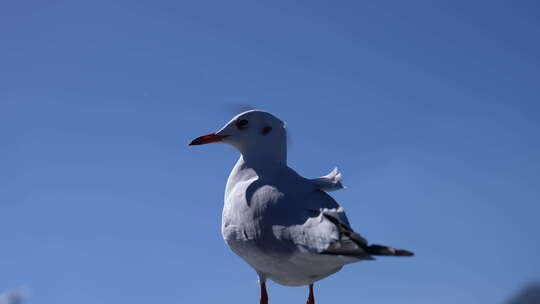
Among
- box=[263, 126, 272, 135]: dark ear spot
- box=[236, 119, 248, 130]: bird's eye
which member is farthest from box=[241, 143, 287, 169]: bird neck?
box=[236, 119, 248, 130]: bird's eye

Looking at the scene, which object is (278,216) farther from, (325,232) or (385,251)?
(385,251)

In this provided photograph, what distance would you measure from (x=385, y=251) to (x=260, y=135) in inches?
126

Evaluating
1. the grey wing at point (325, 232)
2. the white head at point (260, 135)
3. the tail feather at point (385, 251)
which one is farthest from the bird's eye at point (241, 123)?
the tail feather at point (385, 251)

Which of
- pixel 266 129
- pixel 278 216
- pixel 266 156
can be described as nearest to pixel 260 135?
pixel 266 129

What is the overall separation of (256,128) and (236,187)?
85 cm

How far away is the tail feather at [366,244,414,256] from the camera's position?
443 centimetres

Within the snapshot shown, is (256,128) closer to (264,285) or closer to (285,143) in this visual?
(285,143)

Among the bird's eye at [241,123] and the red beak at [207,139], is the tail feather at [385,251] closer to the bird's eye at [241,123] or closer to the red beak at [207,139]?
the bird's eye at [241,123]

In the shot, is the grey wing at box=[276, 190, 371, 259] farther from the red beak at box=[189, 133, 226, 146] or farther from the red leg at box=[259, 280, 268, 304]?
the red beak at box=[189, 133, 226, 146]

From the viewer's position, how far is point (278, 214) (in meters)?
6.16

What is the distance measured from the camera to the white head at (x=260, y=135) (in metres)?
7.42

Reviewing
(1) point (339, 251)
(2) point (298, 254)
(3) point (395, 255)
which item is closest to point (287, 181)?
(2) point (298, 254)

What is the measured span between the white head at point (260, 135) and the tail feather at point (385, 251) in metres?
2.82

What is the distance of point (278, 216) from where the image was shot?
20.1 feet
